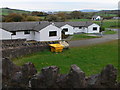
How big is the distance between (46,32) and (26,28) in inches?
122

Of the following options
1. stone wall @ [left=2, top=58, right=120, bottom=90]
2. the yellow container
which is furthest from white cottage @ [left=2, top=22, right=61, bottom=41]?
stone wall @ [left=2, top=58, right=120, bottom=90]

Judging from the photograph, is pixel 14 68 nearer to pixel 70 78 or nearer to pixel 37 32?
pixel 70 78

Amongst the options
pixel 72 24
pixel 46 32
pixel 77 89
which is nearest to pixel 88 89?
pixel 77 89

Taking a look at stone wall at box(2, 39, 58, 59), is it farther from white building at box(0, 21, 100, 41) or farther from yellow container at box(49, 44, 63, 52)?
white building at box(0, 21, 100, 41)

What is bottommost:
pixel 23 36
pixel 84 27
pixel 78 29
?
pixel 23 36

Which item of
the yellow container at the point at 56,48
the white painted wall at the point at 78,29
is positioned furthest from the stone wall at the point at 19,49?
the white painted wall at the point at 78,29

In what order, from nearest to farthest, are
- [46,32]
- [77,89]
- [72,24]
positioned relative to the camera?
1. [77,89]
2. [46,32]
3. [72,24]

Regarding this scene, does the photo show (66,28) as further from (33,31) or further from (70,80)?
(70,80)

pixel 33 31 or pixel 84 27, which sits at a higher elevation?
pixel 84 27

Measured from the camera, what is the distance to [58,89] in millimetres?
7074

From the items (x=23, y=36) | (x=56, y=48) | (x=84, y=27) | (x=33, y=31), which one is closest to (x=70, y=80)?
(x=56, y=48)

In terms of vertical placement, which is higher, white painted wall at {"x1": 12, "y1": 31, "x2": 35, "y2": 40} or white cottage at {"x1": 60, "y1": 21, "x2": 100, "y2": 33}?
white cottage at {"x1": 60, "y1": 21, "x2": 100, "y2": 33}

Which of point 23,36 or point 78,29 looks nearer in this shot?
point 23,36

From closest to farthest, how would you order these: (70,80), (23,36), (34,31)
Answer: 1. (70,80)
2. (23,36)
3. (34,31)
